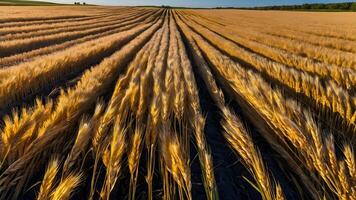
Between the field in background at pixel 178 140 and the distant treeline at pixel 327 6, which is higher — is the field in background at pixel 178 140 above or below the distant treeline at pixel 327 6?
above

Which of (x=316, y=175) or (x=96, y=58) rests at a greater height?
(x=316, y=175)

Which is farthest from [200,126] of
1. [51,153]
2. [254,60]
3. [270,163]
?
[254,60]

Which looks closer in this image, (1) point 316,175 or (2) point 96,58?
(1) point 316,175

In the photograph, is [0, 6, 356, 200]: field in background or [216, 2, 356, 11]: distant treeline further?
[216, 2, 356, 11]: distant treeline

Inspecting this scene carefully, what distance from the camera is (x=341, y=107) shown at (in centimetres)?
404

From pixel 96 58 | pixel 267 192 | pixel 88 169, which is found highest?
pixel 267 192

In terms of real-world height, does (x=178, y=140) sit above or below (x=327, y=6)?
above

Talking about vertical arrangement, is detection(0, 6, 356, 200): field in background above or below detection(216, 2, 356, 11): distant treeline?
above

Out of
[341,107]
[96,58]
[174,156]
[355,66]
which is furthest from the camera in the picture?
[96,58]

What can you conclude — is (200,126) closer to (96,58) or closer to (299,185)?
(299,185)

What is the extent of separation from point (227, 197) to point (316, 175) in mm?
825

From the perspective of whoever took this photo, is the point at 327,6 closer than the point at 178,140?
No

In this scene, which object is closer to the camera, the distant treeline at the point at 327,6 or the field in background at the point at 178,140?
the field in background at the point at 178,140

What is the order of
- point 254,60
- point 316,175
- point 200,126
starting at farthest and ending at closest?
point 254,60 < point 200,126 < point 316,175
